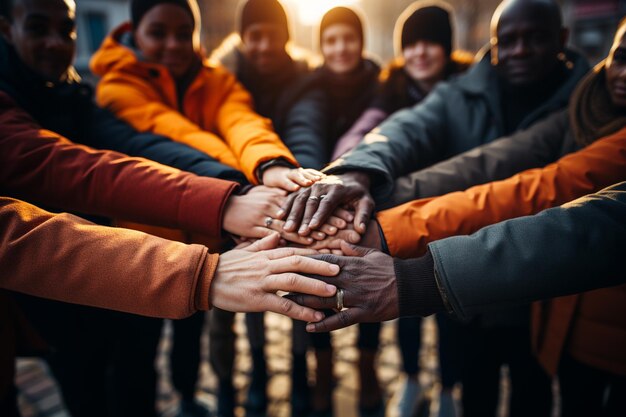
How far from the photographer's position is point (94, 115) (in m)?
2.13

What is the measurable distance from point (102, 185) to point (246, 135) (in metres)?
0.81

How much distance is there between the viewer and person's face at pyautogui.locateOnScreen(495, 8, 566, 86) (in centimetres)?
220

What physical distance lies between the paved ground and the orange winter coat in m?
2.33

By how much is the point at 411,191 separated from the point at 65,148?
1.76 metres

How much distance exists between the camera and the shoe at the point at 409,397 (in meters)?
2.90

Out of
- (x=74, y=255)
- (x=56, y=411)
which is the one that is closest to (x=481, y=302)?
(x=74, y=255)

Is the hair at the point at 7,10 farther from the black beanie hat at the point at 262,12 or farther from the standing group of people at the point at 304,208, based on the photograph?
the black beanie hat at the point at 262,12

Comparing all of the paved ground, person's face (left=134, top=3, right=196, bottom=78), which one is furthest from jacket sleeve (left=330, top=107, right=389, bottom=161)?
the paved ground

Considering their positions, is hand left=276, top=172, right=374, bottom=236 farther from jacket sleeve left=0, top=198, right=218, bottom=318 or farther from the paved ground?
the paved ground

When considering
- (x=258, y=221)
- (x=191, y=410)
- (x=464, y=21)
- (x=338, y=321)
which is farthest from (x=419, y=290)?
(x=464, y=21)

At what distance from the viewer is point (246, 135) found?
2.09 meters

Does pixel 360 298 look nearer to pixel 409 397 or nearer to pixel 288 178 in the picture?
pixel 288 178

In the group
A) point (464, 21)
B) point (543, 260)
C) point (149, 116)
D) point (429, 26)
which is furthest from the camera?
point (464, 21)

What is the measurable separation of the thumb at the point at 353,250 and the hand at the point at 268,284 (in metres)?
0.16
